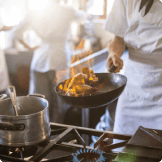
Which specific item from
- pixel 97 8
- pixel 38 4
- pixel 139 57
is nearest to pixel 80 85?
pixel 139 57

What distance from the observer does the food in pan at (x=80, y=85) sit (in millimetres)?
827

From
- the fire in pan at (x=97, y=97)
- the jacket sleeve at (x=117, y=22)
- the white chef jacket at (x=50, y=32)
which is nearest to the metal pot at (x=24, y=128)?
the fire in pan at (x=97, y=97)

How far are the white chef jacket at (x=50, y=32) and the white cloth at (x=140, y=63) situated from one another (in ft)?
3.84

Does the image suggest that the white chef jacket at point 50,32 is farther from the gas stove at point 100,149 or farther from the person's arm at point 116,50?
the gas stove at point 100,149

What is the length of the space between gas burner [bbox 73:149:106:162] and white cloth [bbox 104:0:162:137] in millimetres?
547

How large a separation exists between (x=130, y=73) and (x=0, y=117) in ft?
2.67

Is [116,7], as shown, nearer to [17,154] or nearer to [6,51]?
[17,154]

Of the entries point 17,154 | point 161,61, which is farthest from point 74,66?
point 17,154

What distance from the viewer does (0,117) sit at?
2.27ft

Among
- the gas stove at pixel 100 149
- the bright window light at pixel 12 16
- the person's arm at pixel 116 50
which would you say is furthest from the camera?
the bright window light at pixel 12 16

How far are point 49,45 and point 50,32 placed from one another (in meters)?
0.18

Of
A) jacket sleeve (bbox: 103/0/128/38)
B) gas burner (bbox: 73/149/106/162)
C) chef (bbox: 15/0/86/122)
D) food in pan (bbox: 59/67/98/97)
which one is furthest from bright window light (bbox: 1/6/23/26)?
gas burner (bbox: 73/149/106/162)

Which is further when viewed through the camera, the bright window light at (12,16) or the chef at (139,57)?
the bright window light at (12,16)

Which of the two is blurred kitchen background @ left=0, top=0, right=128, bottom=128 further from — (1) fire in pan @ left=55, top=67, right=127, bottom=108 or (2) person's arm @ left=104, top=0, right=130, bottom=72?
(1) fire in pan @ left=55, top=67, right=127, bottom=108
